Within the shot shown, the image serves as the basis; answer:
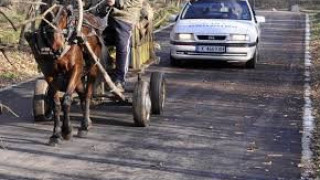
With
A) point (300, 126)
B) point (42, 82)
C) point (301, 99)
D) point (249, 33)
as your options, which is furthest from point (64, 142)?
point (249, 33)

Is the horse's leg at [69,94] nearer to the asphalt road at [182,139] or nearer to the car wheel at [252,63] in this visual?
the asphalt road at [182,139]

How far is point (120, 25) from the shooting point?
9906 mm

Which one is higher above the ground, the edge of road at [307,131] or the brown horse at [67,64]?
the brown horse at [67,64]

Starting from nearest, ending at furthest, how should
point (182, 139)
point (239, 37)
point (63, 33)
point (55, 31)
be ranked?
point (55, 31), point (63, 33), point (182, 139), point (239, 37)

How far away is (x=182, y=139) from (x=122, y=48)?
170 cm

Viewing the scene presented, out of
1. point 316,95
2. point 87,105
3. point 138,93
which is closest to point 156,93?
point 138,93

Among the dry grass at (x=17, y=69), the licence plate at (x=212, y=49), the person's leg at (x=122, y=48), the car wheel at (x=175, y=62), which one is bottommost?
the car wheel at (x=175, y=62)

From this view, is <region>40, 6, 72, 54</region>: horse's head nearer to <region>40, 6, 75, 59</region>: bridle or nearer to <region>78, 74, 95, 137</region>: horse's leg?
<region>40, 6, 75, 59</region>: bridle

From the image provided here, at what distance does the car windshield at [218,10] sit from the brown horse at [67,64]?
27.3ft

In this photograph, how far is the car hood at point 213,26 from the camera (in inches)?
650

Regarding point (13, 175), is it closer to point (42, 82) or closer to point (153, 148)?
point (153, 148)

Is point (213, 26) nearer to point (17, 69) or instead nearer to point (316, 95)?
point (316, 95)

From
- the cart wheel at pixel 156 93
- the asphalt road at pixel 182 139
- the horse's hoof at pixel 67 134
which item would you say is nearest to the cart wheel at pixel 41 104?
the asphalt road at pixel 182 139

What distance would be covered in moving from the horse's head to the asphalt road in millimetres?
1274
